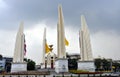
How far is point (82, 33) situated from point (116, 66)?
54738 millimetres

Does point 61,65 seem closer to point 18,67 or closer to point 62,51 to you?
point 62,51

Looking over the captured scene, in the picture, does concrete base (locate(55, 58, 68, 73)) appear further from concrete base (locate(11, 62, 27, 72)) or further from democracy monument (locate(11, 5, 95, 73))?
concrete base (locate(11, 62, 27, 72))

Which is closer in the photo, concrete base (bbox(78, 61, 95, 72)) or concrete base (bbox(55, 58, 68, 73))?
concrete base (bbox(55, 58, 68, 73))

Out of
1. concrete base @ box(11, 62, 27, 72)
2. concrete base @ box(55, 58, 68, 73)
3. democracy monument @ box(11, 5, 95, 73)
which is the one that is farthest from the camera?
concrete base @ box(11, 62, 27, 72)

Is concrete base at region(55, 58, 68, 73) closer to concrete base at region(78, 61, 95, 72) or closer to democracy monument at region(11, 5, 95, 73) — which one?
democracy monument at region(11, 5, 95, 73)

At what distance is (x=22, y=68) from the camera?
40.3 m

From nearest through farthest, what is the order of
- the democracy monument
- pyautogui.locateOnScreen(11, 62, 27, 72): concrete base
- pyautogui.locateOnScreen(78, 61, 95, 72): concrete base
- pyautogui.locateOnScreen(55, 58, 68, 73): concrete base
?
pyautogui.locateOnScreen(55, 58, 68, 73): concrete base → the democracy monument → pyautogui.locateOnScreen(78, 61, 95, 72): concrete base → pyautogui.locateOnScreen(11, 62, 27, 72): concrete base

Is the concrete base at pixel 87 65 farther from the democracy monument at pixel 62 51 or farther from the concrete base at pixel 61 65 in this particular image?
the concrete base at pixel 61 65

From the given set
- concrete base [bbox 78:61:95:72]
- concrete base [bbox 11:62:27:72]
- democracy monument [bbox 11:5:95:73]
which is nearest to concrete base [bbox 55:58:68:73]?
democracy monument [bbox 11:5:95:73]

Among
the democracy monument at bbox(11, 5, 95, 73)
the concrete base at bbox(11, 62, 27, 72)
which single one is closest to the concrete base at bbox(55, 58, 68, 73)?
the democracy monument at bbox(11, 5, 95, 73)

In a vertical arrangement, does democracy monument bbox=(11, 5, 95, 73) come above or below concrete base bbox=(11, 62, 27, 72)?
above

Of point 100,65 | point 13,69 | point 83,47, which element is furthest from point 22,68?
point 100,65

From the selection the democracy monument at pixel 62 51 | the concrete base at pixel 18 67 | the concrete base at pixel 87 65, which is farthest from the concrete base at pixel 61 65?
the concrete base at pixel 18 67

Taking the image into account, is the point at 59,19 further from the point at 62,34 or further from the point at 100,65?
the point at 100,65
